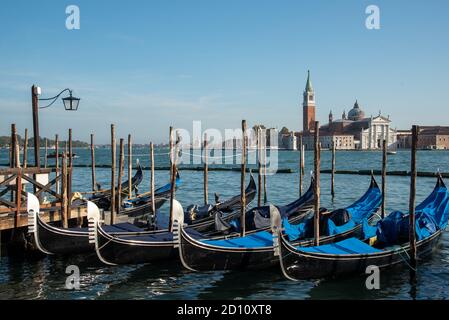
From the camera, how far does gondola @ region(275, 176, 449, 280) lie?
25.1 ft

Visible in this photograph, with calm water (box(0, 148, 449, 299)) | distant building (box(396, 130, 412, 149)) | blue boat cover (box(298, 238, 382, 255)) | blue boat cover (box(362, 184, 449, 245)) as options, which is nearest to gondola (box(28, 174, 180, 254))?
calm water (box(0, 148, 449, 299))

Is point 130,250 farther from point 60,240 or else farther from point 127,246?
point 60,240

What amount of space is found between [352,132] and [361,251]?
104m

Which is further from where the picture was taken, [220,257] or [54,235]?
[54,235]

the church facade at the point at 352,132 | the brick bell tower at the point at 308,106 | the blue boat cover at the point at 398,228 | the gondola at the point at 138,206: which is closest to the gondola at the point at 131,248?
the blue boat cover at the point at 398,228

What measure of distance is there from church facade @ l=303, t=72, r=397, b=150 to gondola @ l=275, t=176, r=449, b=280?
88995mm

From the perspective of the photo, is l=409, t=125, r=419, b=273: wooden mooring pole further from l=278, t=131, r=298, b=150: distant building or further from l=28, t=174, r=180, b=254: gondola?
l=278, t=131, r=298, b=150: distant building

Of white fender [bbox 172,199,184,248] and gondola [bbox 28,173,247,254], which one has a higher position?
white fender [bbox 172,199,184,248]

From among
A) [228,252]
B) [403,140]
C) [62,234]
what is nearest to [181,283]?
[228,252]

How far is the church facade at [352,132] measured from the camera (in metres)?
103

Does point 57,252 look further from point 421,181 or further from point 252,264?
point 421,181

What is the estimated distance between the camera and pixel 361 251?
816cm

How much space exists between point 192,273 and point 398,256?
3.61 meters

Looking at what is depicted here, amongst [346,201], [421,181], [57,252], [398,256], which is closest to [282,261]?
[398,256]
